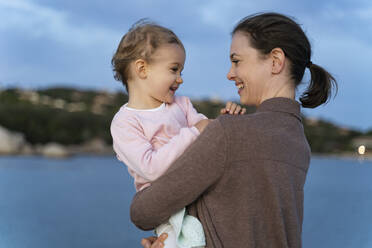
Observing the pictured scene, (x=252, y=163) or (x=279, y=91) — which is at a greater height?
(x=279, y=91)

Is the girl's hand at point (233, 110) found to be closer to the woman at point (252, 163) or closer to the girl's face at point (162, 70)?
the woman at point (252, 163)

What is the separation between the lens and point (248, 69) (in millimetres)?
1514

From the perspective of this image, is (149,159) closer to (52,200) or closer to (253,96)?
(253,96)

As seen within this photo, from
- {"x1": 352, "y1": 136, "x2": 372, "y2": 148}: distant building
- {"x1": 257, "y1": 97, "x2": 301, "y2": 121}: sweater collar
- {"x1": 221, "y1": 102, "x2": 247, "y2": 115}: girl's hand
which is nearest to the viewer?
{"x1": 257, "y1": 97, "x2": 301, "y2": 121}: sweater collar

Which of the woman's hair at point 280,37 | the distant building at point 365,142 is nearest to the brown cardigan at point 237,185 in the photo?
the woman's hair at point 280,37

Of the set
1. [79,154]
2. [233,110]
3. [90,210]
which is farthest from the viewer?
[79,154]

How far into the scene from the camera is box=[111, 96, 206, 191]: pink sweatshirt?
139 centimetres

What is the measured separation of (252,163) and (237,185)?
0.26 ft

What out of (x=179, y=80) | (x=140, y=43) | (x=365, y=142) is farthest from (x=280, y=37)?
(x=365, y=142)

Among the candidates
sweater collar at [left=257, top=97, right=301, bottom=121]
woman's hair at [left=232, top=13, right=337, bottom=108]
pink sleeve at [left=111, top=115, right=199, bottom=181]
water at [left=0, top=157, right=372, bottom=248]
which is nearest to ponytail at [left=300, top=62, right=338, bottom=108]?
woman's hair at [left=232, top=13, right=337, bottom=108]

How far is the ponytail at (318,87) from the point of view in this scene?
1739mm

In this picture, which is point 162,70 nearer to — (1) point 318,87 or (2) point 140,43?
(2) point 140,43

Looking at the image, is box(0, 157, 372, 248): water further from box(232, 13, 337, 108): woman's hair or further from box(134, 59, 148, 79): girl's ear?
box(232, 13, 337, 108): woman's hair

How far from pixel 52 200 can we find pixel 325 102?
1246cm
